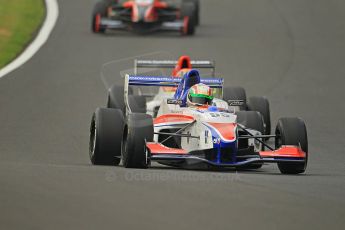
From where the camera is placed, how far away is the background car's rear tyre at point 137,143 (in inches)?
607

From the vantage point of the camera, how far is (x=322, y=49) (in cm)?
3180

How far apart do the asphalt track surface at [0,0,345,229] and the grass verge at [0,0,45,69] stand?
69cm

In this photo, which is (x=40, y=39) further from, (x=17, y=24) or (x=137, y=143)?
(x=137, y=143)

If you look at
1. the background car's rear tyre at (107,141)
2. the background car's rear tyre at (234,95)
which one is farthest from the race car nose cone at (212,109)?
the background car's rear tyre at (234,95)

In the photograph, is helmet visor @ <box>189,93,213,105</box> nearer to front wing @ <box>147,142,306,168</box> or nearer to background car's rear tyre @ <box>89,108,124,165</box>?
background car's rear tyre @ <box>89,108,124,165</box>

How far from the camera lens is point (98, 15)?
33188 millimetres

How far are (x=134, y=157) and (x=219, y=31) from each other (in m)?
19.1

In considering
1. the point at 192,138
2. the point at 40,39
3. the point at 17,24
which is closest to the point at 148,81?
the point at 192,138

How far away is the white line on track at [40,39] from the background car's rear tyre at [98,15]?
1.21m

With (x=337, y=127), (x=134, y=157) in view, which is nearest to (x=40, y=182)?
(x=134, y=157)

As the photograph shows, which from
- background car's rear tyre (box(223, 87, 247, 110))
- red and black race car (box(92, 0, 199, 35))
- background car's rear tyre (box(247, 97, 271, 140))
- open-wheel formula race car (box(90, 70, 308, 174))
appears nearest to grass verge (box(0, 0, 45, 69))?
red and black race car (box(92, 0, 199, 35))

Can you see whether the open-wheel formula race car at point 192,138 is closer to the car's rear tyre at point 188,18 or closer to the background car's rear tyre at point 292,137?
the background car's rear tyre at point 292,137

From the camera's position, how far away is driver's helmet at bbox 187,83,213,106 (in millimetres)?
16875

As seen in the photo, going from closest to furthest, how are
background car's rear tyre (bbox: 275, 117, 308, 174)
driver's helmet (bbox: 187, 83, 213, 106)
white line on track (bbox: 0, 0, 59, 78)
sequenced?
background car's rear tyre (bbox: 275, 117, 308, 174), driver's helmet (bbox: 187, 83, 213, 106), white line on track (bbox: 0, 0, 59, 78)
